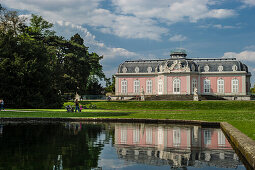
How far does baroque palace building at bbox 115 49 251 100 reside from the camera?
62750 mm

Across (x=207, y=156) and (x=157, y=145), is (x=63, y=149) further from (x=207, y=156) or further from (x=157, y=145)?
(x=207, y=156)

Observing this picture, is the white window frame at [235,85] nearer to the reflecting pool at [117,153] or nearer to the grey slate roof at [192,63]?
the grey slate roof at [192,63]

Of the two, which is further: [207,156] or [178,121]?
[178,121]

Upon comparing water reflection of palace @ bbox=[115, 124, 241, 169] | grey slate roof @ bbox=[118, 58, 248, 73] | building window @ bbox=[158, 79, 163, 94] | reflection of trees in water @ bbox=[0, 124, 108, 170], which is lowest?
water reflection of palace @ bbox=[115, 124, 241, 169]

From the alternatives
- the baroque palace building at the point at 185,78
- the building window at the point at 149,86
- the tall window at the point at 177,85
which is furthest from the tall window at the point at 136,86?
the tall window at the point at 177,85

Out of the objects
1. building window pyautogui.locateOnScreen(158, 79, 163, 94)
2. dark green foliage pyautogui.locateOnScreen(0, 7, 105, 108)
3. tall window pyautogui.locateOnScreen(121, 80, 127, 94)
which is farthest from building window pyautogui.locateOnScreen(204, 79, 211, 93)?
dark green foliage pyautogui.locateOnScreen(0, 7, 105, 108)

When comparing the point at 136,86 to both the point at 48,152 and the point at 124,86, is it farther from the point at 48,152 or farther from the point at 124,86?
the point at 48,152

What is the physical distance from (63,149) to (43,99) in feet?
103

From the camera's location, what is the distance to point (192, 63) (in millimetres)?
64312

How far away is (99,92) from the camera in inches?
2943

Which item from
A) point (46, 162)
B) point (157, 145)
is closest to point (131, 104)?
point (157, 145)

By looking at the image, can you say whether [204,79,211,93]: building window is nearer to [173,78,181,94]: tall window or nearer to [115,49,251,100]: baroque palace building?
[115,49,251,100]: baroque palace building

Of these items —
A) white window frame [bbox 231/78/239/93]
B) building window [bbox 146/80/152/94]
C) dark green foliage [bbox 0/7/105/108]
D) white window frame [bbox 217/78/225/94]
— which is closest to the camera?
dark green foliage [bbox 0/7/105/108]

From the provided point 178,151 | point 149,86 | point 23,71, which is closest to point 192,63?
point 149,86
